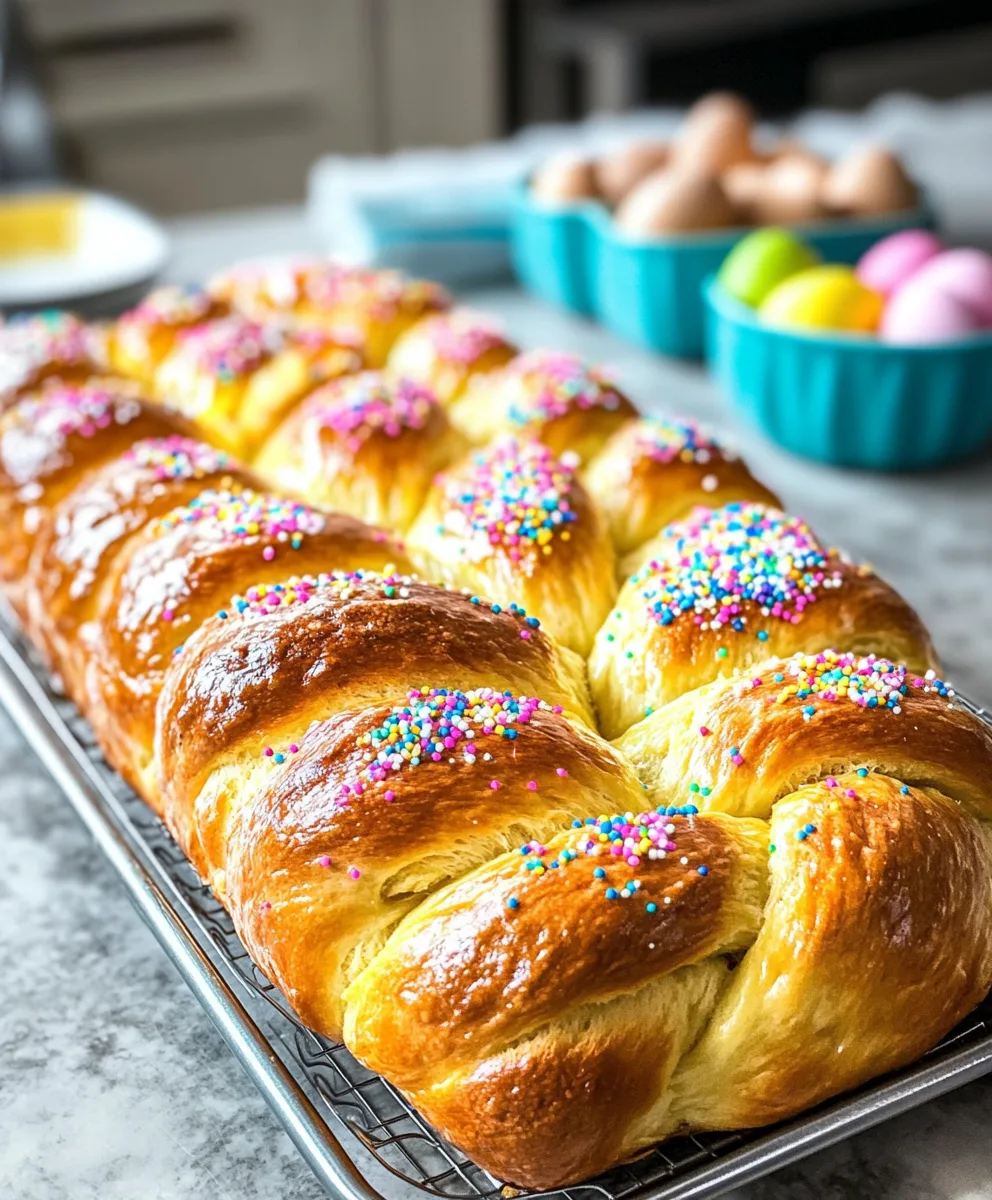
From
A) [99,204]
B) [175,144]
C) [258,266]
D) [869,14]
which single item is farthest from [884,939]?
[869,14]

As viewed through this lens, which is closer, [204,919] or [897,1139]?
[897,1139]

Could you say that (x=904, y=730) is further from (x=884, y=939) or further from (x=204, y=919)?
(x=204, y=919)

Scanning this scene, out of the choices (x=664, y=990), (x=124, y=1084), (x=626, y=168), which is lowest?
(x=124, y=1084)

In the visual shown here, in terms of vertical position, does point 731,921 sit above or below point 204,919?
above

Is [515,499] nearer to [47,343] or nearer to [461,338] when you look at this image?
[461,338]

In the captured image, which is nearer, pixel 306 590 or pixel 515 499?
pixel 306 590

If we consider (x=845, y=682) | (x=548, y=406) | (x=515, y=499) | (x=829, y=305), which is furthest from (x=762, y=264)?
(x=845, y=682)

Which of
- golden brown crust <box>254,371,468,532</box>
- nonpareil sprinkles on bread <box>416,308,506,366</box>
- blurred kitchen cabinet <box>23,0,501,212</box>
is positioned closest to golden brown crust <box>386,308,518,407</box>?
nonpareil sprinkles on bread <box>416,308,506,366</box>

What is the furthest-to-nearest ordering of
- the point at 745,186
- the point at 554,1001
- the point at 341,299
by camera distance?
the point at 745,186 < the point at 341,299 < the point at 554,1001
